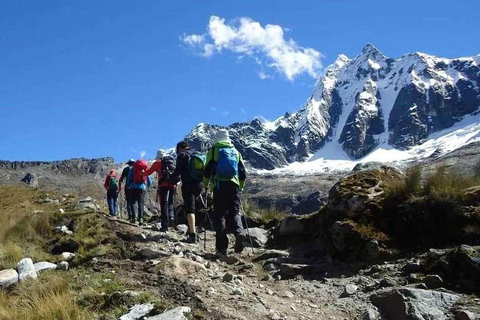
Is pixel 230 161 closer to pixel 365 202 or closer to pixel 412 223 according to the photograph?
pixel 365 202

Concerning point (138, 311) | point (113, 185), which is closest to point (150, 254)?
point (138, 311)

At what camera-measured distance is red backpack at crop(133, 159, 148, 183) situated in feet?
45.6

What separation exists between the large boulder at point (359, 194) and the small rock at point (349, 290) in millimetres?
2160

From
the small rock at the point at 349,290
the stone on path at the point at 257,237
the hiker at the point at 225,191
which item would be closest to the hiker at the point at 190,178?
the hiker at the point at 225,191

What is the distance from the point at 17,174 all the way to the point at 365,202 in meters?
103

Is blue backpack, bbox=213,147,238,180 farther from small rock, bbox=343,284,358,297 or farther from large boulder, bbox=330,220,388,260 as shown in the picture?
small rock, bbox=343,284,358,297

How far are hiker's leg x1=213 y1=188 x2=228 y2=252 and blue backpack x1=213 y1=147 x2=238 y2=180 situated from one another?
333mm

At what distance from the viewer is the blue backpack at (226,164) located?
9.27 metres

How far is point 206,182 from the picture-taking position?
32.0 ft

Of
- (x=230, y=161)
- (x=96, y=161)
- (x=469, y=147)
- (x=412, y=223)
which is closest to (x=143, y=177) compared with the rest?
(x=230, y=161)

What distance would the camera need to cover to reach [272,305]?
5.97 meters

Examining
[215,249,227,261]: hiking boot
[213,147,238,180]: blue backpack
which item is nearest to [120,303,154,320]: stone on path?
[215,249,227,261]: hiking boot

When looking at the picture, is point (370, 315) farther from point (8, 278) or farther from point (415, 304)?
point (8, 278)

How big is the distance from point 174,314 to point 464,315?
118 inches
